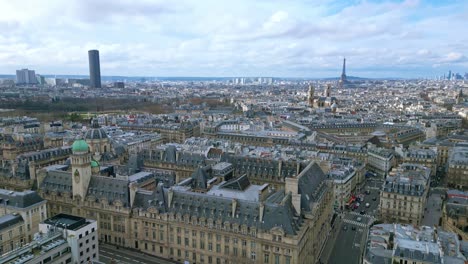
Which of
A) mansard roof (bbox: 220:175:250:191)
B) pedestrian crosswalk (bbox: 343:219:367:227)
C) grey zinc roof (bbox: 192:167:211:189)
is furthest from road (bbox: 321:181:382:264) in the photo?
grey zinc roof (bbox: 192:167:211:189)

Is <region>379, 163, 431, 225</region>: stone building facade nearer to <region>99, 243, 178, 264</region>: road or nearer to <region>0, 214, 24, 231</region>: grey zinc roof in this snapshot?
<region>99, 243, 178, 264</region>: road

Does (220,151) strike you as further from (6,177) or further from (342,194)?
(6,177)

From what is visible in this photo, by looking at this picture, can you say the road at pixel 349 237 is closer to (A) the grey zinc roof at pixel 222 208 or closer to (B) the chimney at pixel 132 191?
(A) the grey zinc roof at pixel 222 208

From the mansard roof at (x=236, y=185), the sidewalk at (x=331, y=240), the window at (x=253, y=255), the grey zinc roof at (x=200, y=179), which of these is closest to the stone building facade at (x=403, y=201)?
the sidewalk at (x=331, y=240)

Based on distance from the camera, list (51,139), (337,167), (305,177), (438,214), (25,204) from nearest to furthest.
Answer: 1. (25,204)
2. (305,177)
3. (438,214)
4. (337,167)
5. (51,139)

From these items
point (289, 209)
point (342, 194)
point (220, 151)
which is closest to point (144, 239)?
point (289, 209)
